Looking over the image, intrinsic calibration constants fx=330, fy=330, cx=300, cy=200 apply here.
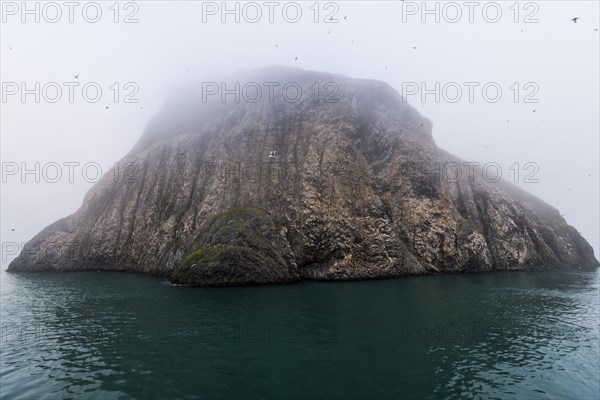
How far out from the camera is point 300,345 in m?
30.4

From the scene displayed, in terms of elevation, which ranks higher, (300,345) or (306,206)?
(306,206)

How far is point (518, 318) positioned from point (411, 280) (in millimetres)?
31252

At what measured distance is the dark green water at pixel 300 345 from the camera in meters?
22.5

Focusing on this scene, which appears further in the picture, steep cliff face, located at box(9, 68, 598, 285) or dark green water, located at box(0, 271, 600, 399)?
steep cliff face, located at box(9, 68, 598, 285)

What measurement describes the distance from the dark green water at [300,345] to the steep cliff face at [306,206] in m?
21.1

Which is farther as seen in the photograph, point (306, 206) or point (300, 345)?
point (306, 206)

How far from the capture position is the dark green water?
22.5m

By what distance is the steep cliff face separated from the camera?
77250mm

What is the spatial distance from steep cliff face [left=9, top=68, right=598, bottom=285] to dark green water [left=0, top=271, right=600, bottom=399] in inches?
832

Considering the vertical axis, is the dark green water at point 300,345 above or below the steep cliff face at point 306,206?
below

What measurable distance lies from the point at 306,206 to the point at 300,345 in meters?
55.5

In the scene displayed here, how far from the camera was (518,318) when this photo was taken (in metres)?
40.7

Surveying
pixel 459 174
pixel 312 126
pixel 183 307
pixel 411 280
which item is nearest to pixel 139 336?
pixel 183 307

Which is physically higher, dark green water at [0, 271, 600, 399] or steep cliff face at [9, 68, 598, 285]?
steep cliff face at [9, 68, 598, 285]
